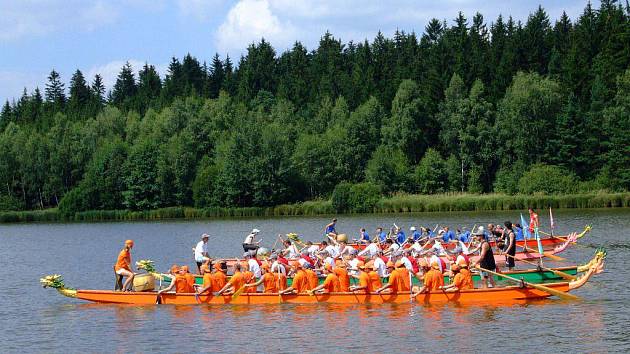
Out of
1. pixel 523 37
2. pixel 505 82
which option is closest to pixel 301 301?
pixel 505 82

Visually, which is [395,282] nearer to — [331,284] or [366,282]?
[366,282]

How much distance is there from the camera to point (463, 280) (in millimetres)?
24000

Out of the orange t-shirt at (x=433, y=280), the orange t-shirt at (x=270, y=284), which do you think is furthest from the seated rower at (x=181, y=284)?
the orange t-shirt at (x=433, y=280)

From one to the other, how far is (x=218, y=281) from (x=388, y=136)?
62275 millimetres

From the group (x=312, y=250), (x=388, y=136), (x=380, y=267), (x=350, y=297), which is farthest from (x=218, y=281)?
(x=388, y=136)

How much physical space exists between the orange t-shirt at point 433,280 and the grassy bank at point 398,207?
4451 cm

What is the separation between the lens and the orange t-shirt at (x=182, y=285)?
26359 mm

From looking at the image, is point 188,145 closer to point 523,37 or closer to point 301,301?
point 523,37

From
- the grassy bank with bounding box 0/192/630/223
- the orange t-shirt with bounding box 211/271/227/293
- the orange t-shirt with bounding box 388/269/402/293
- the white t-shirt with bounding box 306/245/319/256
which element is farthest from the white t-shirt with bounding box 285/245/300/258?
the grassy bank with bounding box 0/192/630/223

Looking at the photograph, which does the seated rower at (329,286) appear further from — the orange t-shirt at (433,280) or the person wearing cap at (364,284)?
the orange t-shirt at (433,280)

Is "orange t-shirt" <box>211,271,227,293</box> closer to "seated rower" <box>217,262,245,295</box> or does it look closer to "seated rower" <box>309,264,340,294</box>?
"seated rower" <box>217,262,245,295</box>

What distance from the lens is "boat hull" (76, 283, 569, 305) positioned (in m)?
23.9

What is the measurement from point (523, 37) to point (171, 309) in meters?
79.0

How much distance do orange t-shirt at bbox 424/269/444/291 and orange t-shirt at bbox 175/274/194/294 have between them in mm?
7202
